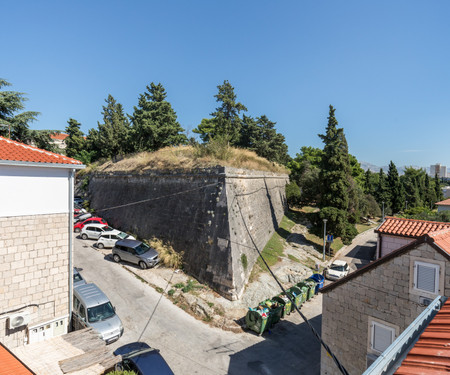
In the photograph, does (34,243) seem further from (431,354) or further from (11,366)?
(431,354)

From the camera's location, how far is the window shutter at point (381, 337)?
7488 mm

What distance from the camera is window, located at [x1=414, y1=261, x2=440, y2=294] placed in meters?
6.67

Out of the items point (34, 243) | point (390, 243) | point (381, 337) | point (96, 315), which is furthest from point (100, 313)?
point (390, 243)

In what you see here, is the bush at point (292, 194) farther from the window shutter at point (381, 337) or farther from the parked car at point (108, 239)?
the window shutter at point (381, 337)

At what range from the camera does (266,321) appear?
11.7 meters

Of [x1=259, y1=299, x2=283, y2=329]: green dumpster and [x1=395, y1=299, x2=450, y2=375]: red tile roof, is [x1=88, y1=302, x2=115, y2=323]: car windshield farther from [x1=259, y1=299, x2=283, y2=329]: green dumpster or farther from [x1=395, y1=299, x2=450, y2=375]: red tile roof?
[x1=395, y1=299, x2=450, y2=375]: red tile roof

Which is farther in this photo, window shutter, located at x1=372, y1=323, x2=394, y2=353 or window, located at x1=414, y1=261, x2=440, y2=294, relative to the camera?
window shutter, located at x1=372, y1=323, x2=394, y2=353

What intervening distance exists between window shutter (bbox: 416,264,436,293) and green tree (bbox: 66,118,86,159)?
38.2 metres

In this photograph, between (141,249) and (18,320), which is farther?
(141,249)

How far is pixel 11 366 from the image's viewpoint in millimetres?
5633

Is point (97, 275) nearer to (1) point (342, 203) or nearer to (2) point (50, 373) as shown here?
(2) point (50, 373)

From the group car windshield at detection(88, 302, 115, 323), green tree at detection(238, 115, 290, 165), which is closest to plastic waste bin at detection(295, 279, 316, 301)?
car windshield at detection(88, 302, 115, 323)

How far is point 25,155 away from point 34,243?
118 inches

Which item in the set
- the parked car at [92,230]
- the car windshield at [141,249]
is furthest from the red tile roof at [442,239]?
the parked car at [92,230]
